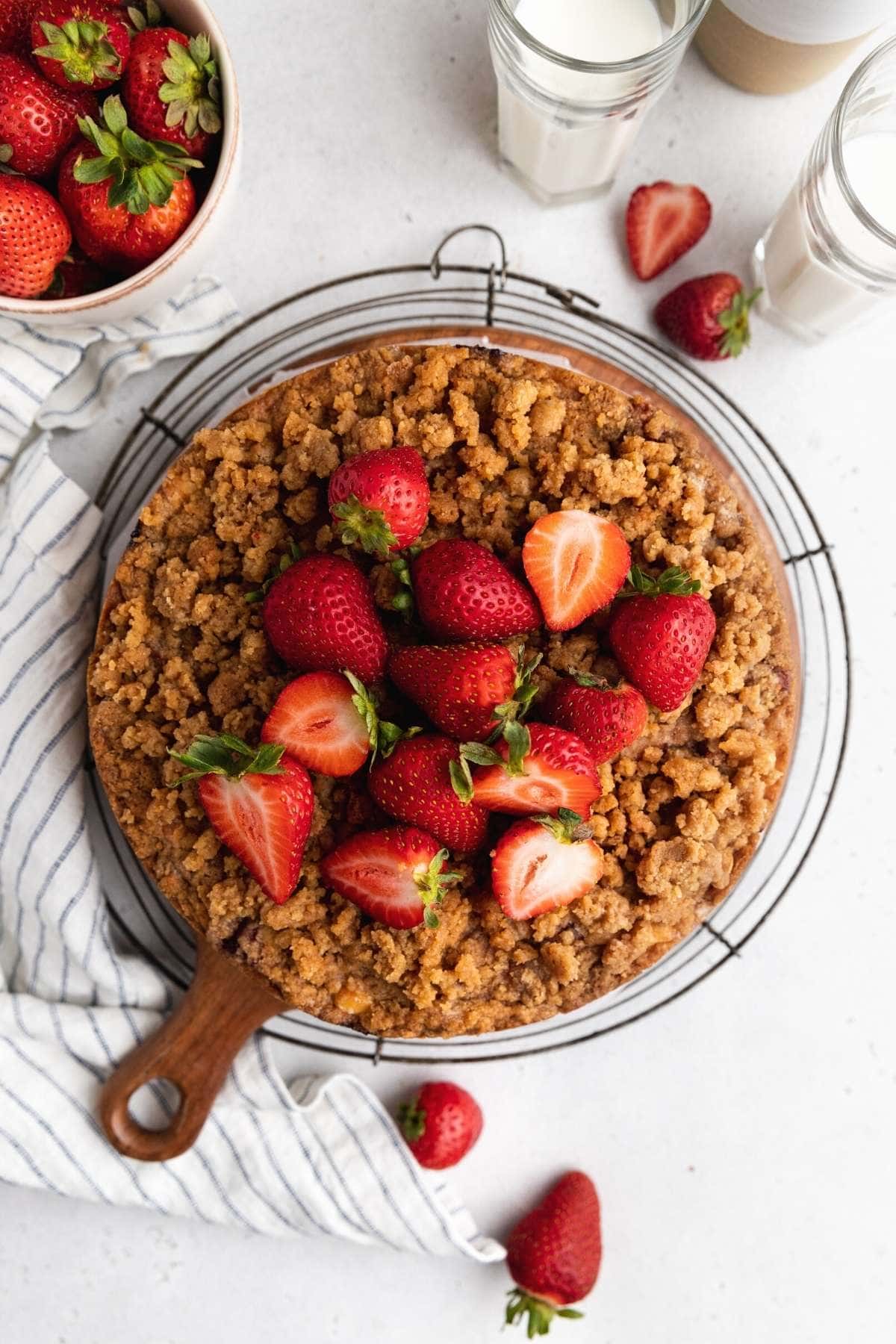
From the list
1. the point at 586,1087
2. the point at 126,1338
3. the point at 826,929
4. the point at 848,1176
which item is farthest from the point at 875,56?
the point at 126,1338

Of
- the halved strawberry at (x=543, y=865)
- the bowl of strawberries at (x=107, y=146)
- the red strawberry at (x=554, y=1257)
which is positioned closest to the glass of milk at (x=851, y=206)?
the bowl of strawberries at (x=107, y=146)

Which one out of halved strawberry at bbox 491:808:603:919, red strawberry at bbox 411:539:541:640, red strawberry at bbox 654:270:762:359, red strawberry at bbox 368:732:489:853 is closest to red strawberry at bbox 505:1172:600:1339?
halved strawberry at bbox 491:808:603:919

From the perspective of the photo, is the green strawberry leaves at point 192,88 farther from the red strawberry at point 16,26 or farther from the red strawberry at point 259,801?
the red strawberry at point 259,801

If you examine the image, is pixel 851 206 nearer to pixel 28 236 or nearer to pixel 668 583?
pixel 668 583

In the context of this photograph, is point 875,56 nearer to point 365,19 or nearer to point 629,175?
point 629,175

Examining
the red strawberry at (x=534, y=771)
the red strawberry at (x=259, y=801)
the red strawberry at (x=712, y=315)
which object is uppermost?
the red strawberry at (x=712, y=315)

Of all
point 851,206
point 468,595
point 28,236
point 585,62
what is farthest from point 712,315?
point 28,236
